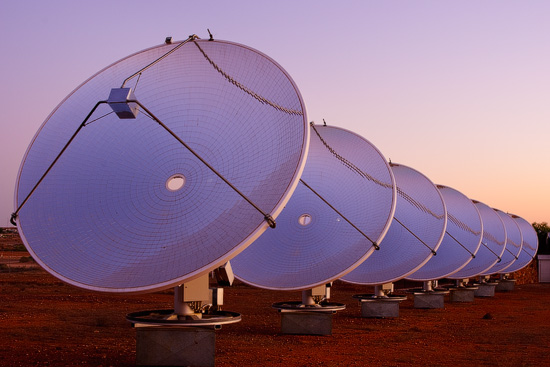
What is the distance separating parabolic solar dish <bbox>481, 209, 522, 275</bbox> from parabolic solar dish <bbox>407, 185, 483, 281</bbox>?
8575mm

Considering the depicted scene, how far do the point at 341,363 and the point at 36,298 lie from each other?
796 inches

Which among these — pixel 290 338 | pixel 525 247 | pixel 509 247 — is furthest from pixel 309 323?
pixel 525 247

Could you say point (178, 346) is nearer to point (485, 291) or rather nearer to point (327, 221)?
point (327, 221)

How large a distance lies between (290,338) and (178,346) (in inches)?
243

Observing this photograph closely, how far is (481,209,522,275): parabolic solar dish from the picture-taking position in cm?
4984

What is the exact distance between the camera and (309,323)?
1928 centimetres

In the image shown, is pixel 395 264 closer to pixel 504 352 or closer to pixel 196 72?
pixel 504 352

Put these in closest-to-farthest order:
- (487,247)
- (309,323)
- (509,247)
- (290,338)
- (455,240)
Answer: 1. (290,338)
2. (309,323)
3. (455,240)
4. (487,247)
5. (509,247)

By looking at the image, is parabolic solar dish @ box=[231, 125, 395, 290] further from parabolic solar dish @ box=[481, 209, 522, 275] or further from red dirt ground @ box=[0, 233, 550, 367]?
parabolic solar dish @ box=[481, 209, 522, 275]

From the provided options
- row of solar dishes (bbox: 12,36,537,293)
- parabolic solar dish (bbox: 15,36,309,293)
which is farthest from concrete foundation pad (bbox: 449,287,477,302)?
parabolic solar dish (bbox: 15,36,309,293)

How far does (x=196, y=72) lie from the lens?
49.1 ft

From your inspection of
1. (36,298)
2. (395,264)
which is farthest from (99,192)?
(36,298)

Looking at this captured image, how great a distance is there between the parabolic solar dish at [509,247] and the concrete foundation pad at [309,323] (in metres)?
29.0

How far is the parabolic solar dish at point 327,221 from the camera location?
18203 mm
